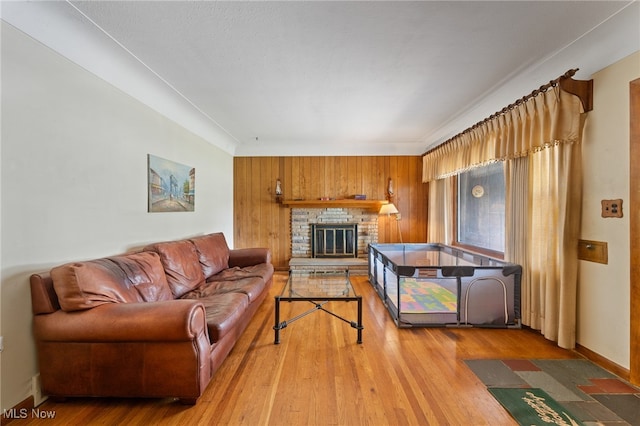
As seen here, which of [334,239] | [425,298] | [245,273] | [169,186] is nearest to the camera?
[425,298]

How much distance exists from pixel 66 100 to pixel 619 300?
436cm

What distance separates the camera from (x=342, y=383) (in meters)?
1.87

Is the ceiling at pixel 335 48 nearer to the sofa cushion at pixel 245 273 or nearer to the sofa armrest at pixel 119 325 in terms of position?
the sofa armrest at pixel 119 325

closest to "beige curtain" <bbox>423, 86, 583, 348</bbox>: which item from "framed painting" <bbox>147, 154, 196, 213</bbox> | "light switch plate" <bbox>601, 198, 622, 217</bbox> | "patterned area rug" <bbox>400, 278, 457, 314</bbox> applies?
"light switch plate" <bbox>601, 198, 622, 217</bbox>

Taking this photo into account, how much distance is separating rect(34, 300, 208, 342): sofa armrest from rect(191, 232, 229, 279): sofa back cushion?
152 cm

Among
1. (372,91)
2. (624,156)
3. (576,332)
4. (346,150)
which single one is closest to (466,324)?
(576,332)

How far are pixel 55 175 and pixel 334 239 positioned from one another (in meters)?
4.20

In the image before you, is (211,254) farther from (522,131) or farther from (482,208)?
(482,208)

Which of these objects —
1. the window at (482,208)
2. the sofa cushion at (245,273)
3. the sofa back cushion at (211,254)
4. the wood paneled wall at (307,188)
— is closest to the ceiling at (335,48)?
the window at (482,208)

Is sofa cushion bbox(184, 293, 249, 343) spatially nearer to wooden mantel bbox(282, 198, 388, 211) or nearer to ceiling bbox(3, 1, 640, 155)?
ceiling bbox(3, 1, 640, 155)

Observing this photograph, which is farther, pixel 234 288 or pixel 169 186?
pixel 169 186

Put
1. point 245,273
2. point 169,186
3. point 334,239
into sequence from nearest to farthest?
point 169,186 < point 245,273 < point 334,239

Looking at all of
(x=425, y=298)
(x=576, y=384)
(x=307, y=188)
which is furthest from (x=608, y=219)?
(x=307, y=188)

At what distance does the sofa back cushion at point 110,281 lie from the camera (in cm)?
162
